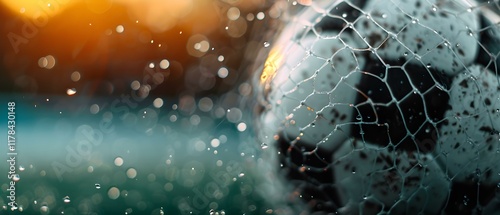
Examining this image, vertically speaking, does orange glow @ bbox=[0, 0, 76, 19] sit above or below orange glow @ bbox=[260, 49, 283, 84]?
above

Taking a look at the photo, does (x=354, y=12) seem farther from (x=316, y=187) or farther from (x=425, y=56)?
(x=316, y=187)

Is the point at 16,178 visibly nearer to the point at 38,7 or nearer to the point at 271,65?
the point at 38,7

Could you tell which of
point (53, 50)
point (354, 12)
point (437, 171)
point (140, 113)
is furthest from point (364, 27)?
point (53, 50)

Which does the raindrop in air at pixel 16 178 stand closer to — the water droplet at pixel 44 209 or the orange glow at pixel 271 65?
the water droplet at pixel 44 209

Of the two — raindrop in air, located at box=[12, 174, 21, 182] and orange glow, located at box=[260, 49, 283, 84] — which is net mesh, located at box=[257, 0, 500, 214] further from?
raindrop in air, located at box=[12, 174, 21, 182]

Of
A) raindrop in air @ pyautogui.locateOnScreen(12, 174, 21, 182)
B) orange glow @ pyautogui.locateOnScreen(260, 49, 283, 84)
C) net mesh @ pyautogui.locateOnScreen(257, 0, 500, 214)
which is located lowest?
net mesh @ pyautogui.locateOnScreen(257, 0, 500, 214)

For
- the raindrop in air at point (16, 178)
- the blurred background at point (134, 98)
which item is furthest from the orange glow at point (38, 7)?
the raindrop in air at point (16, 178)

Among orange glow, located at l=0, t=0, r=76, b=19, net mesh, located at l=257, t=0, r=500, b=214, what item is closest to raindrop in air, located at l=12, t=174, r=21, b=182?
orange glow, located at l=0, t=0, r=76, b=19

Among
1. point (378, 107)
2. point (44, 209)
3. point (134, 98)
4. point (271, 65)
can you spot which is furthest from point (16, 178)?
point (378, 107)
